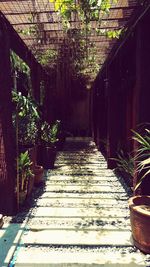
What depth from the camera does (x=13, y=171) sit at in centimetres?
425

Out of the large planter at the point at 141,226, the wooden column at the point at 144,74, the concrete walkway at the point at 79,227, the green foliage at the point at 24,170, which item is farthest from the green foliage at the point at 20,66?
the large planter at the point at 141,226

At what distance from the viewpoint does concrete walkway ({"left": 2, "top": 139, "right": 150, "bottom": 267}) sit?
3.01m

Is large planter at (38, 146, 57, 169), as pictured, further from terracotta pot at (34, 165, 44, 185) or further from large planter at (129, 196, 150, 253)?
large planter at (129, 196, 150, 253)

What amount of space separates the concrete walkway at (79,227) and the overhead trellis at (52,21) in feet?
9.23

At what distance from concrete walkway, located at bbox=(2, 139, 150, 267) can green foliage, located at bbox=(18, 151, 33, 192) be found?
0.42 metres

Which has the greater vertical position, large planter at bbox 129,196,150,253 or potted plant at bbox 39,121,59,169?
potted plant at bbox 39,121,59,169

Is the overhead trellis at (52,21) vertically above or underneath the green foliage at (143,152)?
above

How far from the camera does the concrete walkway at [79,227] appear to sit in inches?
119

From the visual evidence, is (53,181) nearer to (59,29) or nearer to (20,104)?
(20,104)

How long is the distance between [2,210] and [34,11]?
316cm

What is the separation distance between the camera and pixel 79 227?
3.81m

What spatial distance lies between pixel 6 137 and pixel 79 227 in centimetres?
170

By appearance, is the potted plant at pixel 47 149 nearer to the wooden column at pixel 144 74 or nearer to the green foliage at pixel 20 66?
the green foliage at pixel 20 66

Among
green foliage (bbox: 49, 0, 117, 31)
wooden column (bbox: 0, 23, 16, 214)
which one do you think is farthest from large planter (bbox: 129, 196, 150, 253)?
green foliage (bbox: 49, 0, 117, 31)
